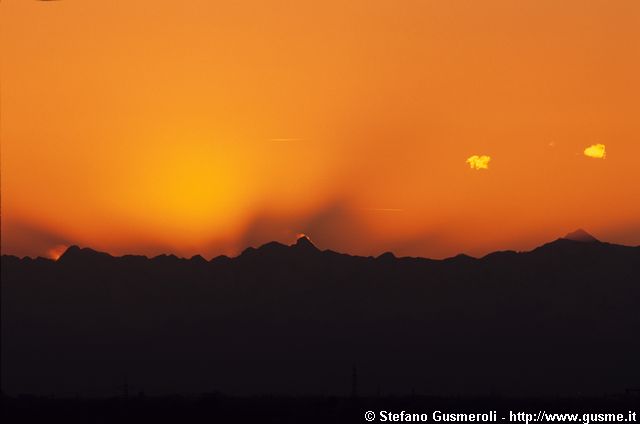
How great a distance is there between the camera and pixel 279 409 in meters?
74.4

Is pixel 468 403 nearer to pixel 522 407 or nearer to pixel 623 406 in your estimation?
pixel 522 407

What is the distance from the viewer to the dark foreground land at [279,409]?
238ft

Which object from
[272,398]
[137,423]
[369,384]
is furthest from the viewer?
[369,384]

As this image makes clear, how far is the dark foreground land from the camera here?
72438mm

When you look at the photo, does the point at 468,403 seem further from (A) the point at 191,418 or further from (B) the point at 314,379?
(B) the point at 314,379

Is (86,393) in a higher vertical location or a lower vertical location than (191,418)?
higher

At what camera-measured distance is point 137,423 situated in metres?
72.4

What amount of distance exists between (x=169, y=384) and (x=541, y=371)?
5458 centimetres

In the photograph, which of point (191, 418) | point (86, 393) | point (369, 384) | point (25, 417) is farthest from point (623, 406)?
point (86, 393)

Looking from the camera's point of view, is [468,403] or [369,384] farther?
[369,384]

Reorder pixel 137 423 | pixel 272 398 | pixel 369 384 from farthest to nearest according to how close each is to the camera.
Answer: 1. pixel 369 384
2. pixel 272 398
3. pixel 137 423

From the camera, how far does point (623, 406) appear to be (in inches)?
3012

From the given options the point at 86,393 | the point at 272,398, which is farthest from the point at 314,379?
the point at 272,398

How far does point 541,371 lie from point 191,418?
428ft
